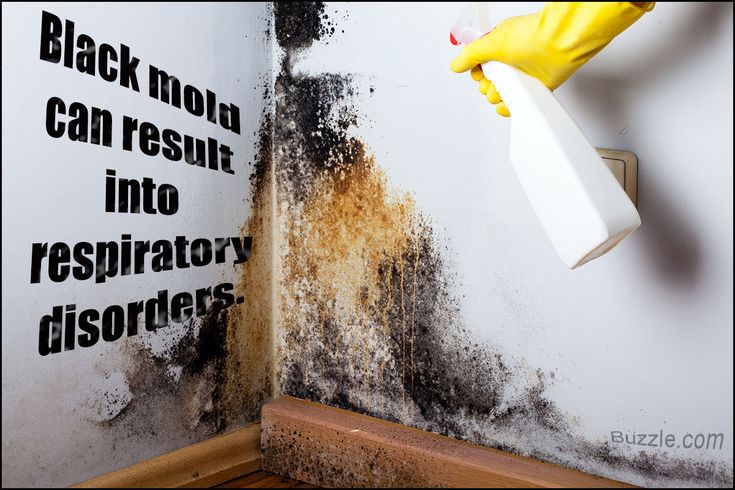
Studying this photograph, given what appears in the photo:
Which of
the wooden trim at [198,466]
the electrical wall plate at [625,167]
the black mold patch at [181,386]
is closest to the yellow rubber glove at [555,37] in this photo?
the electrical wall plate at [625,167]

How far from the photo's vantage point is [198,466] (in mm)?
1082

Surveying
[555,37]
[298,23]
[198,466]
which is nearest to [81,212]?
[198,466]

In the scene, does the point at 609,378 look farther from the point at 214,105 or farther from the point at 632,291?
the point at 214,105

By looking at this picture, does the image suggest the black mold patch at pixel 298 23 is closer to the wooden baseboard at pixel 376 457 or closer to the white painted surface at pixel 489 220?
the white painted surface at pixel 489 220

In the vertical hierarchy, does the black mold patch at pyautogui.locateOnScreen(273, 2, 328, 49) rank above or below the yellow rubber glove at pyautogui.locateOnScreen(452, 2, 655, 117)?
above

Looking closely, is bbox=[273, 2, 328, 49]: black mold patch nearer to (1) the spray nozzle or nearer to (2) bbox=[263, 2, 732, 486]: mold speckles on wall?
(2) bbox=[263, 2, 732, 486]: mold speckles on wall

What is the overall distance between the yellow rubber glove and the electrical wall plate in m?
0.16

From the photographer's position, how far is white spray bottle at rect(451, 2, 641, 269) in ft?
2.28

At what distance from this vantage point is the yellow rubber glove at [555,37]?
0.71 metres

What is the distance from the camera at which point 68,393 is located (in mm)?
894

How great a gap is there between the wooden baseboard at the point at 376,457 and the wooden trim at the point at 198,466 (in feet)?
0.13

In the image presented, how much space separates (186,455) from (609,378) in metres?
0.81

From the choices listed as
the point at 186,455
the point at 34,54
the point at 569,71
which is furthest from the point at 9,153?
the point at 569,71

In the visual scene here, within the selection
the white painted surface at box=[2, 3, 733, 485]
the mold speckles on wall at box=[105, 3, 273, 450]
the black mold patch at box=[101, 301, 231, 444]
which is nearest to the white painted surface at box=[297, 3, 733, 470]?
the white painted surface at box=[2, 3, 733, 485]
